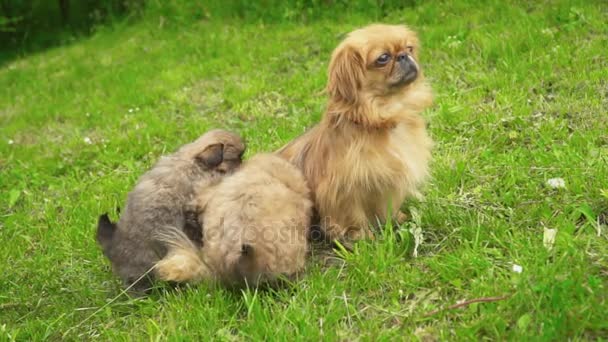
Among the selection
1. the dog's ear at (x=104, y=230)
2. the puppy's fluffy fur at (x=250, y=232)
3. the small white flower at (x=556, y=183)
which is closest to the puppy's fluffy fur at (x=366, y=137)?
the puppy's fluffy fur at (x=250, y=232)

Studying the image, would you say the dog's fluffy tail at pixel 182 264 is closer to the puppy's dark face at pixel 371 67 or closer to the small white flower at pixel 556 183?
the puppy's dark face at pixel 371 67

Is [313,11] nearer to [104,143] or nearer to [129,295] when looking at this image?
[104,143]

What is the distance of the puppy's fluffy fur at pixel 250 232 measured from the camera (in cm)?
294

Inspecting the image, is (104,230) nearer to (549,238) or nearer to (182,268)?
(182,268)

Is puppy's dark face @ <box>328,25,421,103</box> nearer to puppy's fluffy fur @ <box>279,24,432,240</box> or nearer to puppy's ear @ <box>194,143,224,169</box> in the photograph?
puppy's fluffy fur @ <box>279,24,432,240</box>

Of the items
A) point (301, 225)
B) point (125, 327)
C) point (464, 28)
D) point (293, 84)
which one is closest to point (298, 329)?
point (301, 225)

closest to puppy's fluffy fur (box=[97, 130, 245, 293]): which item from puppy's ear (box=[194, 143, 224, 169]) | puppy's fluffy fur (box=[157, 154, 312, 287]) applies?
puppy's ear (box=[194, 143, 224, 169])

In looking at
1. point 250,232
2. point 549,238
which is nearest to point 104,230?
point 250,232

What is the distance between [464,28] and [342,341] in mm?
5068

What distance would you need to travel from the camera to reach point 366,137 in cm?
331

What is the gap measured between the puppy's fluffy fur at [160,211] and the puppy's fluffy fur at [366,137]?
0.65 meters

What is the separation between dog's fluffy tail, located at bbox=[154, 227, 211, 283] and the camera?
3.14 m

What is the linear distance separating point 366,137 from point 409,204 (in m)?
0.63

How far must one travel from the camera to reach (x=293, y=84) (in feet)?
22.0
